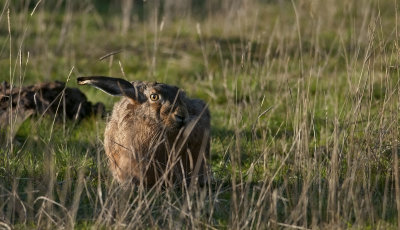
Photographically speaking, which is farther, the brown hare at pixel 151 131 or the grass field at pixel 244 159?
the brown hare at pixel 151 131

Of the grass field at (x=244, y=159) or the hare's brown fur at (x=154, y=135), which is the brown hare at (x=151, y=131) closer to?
the hare's brown fur at (x=154, y=135)

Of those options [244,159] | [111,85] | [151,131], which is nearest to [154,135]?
[151,131]

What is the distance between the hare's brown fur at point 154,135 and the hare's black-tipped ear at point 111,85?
55mm

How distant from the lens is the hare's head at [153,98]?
17.6 feet

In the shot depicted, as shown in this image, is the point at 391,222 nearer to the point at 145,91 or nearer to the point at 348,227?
the point at 348,227

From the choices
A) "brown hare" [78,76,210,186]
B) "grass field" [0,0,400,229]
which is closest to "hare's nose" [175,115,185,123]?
"brown hare" [78,76,210,186]

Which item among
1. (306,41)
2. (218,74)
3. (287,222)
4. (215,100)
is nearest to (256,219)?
(287,222)

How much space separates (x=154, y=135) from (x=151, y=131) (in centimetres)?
5

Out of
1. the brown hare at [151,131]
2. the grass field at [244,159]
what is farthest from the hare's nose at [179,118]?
the grass field at [244,159]

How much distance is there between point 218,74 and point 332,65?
141cm

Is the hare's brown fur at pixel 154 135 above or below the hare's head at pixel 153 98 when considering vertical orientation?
below

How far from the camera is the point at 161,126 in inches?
215

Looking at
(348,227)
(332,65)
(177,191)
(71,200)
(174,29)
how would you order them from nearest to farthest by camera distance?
(348,227) < (71,200) < (177,191) < (332,65) < (174,29)

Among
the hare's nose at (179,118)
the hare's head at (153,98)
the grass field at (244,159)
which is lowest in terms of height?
the grass field at (244,159)
